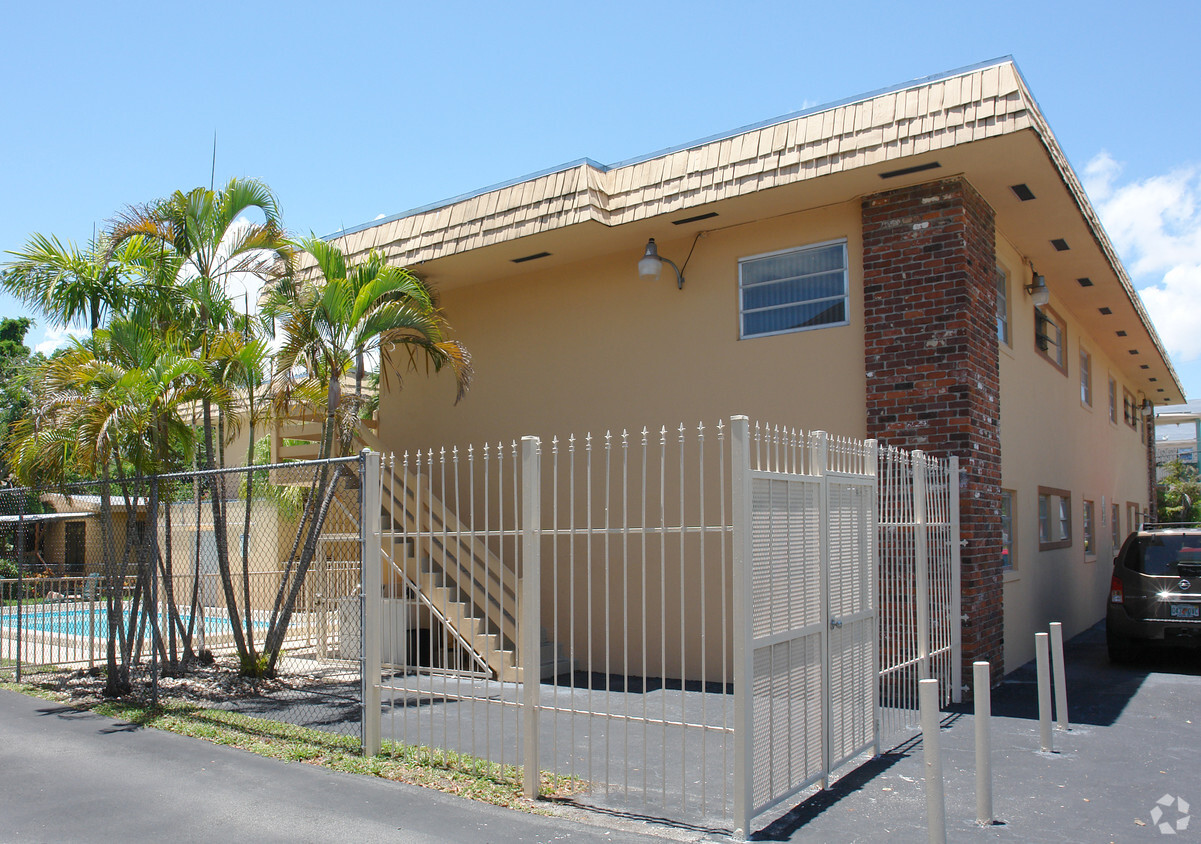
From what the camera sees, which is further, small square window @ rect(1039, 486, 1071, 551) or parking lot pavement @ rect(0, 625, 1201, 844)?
small square window @ rect(1039, 486, 1071, 551)

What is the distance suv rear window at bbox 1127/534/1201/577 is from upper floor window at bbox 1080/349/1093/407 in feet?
16.5

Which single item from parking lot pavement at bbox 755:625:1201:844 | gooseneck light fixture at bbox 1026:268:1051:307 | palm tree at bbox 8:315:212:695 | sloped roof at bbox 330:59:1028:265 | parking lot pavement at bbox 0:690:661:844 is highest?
sloped roof at bbox 330:59:1028:265

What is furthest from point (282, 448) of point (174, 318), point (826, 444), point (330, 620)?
point (826, 444)

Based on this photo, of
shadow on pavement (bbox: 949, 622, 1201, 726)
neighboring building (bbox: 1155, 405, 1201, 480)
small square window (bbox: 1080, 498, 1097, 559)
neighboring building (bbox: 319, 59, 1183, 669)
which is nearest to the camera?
shadow on pavement (bbox: 949, 622, 1201, 726)

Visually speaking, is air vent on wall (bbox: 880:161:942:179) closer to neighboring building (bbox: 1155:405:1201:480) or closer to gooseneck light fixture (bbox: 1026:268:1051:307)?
gooseneck light fixture (bbox: 1026:268:1051:307)

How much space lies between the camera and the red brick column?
9078 millimetres

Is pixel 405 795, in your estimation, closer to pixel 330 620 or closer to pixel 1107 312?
Result: pixel 330 620

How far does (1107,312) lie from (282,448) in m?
17.3

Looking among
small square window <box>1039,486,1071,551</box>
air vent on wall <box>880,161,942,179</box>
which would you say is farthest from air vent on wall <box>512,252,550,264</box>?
small square window <box>1039,486,1071,551</box>

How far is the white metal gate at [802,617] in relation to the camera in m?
5.40

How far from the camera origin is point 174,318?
34.4 ft

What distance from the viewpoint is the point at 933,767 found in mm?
4812

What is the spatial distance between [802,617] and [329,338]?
19.8ft

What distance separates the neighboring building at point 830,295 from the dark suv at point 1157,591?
39.6 inches
